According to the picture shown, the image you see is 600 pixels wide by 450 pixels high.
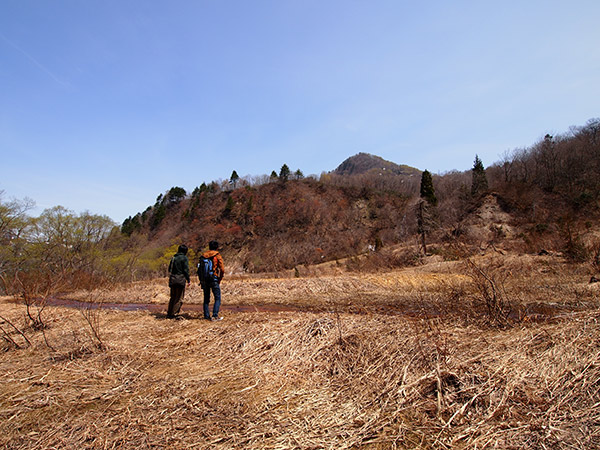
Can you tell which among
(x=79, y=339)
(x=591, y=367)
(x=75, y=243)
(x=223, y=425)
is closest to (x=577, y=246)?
(x=591, y=367)

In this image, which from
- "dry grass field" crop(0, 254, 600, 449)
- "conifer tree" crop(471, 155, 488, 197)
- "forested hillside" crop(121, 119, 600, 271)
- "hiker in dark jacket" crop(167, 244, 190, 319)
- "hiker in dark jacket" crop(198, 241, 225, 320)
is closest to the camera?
"dry grass field" crop(0, 254, 600, 449)

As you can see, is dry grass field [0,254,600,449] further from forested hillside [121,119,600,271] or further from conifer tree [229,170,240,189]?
conifer tree [229,170,240,189]

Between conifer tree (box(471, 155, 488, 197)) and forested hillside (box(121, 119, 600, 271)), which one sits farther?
conifer tree (box(471, 155, 488, 197))

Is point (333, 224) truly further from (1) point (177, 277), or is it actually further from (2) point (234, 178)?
(1) point (177, 277)

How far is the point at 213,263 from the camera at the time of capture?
6828 millimetres

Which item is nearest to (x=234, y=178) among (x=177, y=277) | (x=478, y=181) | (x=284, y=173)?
(x=284, y=173)

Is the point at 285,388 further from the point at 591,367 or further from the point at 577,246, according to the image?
the point at 577,246

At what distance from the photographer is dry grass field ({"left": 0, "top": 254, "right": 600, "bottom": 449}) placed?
2303 millimetres

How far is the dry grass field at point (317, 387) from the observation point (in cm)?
230

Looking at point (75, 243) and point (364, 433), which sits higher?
point (75, 243)

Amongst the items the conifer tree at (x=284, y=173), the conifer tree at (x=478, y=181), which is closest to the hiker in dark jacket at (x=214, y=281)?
the conifer tree at (x=478, y=181)

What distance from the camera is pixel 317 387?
3162mm

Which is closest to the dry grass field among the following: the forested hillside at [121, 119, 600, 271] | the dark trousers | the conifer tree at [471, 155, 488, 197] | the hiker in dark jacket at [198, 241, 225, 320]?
the hiker in dark jacket at [198, 241, 225, 320]

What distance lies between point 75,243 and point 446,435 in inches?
1447
